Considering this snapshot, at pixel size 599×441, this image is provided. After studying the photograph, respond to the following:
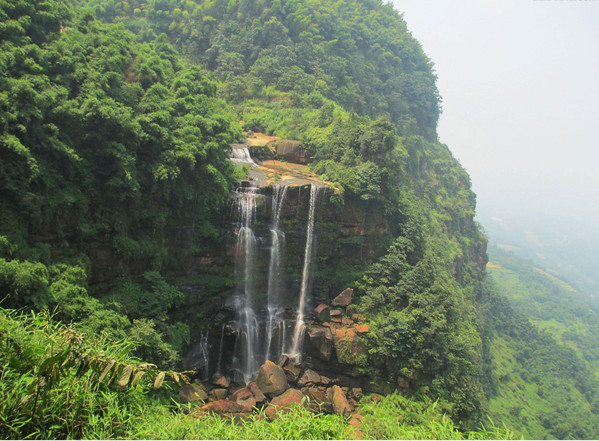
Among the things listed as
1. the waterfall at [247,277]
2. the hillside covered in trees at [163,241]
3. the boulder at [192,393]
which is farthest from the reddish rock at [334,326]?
the boulder at [192,393]

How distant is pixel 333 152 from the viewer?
22.0 m

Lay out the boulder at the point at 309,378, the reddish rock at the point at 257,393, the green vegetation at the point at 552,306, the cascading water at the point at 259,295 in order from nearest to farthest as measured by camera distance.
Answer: the reddish rock at the point at 257,393 → the boulder at the point at 309,378 → the cascading water at the point at 259,295 → the green vegetation at the point at 552,306

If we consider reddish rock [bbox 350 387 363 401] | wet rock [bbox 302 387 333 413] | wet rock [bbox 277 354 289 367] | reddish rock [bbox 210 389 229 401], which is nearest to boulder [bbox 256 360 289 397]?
wet rock [bbox 302 387 333 413]

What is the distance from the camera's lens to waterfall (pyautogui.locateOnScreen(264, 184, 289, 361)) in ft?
59.4

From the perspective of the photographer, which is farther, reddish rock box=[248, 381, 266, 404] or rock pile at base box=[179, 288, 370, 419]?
reddish rock box=[248, 381, 266, 404]

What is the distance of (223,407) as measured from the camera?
45.3 ft

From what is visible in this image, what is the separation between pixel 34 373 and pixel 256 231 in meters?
13.0

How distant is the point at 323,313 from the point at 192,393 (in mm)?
6963

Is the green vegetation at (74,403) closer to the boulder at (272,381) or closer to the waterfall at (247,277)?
the boulder at (272,381)

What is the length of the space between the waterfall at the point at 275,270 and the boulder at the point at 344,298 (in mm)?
2839

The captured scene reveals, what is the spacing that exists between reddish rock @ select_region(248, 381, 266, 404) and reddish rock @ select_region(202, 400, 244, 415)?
0.73 meters

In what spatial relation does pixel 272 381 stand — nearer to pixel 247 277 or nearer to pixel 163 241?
pixel 247 277

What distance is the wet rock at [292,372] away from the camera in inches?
643

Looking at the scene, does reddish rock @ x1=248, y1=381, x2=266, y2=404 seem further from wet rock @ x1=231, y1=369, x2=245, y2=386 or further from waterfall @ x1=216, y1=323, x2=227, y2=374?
waterfall @ x1=216, y1=323, x2=227, y2=374
